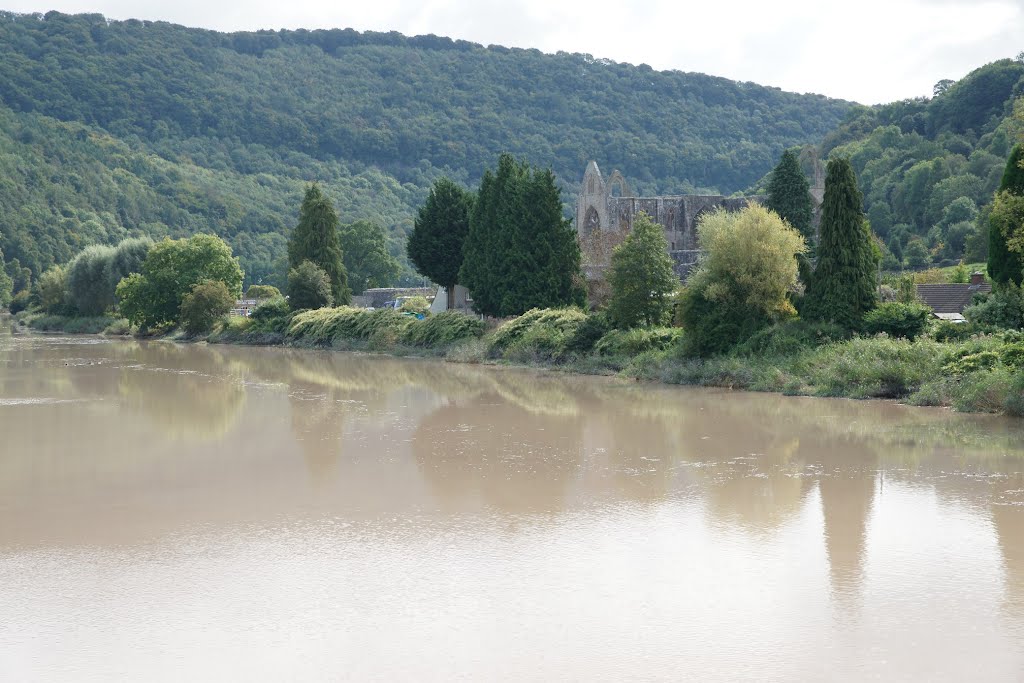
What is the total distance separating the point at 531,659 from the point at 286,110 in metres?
143

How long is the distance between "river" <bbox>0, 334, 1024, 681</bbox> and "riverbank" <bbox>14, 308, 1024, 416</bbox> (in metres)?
1.36

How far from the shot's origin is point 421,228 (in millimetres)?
50125

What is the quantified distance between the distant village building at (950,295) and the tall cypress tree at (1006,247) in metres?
15.7

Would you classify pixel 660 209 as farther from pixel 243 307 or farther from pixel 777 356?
pixel 777 356

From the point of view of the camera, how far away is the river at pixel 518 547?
874cm

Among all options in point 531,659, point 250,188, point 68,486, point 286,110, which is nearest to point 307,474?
point 68,486

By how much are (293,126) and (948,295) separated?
109 metres

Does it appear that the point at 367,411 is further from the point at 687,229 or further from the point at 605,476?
A: the point at 687,229

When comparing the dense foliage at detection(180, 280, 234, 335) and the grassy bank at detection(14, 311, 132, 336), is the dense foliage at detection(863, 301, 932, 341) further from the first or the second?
the grassy bank at detection(14, 311, 132, 336)

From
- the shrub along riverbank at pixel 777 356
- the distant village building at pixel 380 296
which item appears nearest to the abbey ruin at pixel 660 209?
the distant village building at pixel 380 296

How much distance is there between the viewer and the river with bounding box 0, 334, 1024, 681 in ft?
28.7

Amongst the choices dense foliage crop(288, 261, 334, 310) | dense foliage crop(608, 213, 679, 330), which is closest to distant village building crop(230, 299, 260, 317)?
dense foliage crop(288, 261, 334, 310)

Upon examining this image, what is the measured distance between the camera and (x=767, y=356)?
28641mm

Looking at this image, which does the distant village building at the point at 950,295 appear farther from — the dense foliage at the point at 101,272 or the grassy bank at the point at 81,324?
the dense foliage at the point at 101,272
